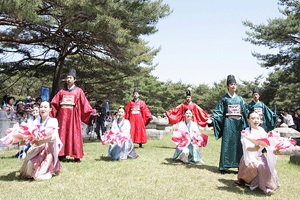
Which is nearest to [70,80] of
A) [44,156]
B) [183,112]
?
[44,156]

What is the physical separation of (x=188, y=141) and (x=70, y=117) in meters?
2.62

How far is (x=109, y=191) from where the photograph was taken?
430 cm

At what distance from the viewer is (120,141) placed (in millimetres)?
6910

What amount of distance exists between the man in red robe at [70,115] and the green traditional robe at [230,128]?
2910 millimetres

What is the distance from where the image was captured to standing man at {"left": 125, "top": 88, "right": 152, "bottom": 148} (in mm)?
10020

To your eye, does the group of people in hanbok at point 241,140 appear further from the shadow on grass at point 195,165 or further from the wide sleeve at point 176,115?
the wide sleeve at point 176,115

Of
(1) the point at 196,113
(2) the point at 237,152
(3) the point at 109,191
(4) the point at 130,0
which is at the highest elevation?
(4) the point at 130,0

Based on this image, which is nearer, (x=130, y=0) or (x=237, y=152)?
(x=237, y=152)

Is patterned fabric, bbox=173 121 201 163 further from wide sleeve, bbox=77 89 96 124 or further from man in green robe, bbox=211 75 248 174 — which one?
wide sleeve, bbox=77 89 96 124

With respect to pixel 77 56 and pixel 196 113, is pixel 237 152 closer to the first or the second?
pixel 196 113

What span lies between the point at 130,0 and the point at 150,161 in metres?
7.51

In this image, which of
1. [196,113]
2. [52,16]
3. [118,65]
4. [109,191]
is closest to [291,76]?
[118,65]

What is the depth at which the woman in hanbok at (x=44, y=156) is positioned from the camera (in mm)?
4900

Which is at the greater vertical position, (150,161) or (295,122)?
(295,122)
